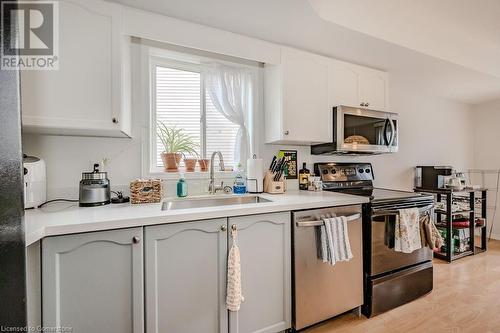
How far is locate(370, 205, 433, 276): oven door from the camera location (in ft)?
5.63

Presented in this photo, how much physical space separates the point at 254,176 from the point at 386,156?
1.92 m

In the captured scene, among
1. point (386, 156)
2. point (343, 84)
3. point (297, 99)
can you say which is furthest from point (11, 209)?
point (386, 156)

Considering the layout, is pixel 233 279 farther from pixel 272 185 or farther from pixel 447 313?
pixel 447 313

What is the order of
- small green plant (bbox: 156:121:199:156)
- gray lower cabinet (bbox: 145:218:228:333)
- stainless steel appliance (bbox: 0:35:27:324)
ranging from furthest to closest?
small green plant (bbox: 156:121:199:156), gray lower cabinet (bbox: 145:218:228:333), stainless steel appliance (bbox: 0:35:27:324)

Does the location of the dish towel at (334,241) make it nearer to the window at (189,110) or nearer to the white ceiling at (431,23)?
the window at (189,110)

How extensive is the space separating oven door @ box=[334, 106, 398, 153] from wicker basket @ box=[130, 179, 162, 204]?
1546mm

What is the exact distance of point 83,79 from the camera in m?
1.27

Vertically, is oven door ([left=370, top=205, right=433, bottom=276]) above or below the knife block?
below

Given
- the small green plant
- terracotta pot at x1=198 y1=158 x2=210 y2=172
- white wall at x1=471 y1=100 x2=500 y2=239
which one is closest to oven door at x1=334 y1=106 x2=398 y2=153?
terracotta pot at x1=198 y1=158 x2=210 y2=172

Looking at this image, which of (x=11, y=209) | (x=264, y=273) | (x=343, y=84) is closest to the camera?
(x=11, y=209)

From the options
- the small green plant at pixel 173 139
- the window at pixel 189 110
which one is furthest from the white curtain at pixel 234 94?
the small green plant at pixel 173 139

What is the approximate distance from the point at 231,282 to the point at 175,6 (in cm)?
168

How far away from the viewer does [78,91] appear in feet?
4.14

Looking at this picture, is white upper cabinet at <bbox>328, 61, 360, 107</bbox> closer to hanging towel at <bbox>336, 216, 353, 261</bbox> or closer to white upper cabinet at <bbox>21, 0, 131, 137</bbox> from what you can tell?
hanging towel at <bbox>336, 216, 353, 261</bbox>
